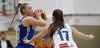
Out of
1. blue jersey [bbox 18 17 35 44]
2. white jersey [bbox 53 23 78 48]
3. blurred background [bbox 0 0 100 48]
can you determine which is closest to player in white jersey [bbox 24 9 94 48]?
white jersey [bbox 53 23 78 48]

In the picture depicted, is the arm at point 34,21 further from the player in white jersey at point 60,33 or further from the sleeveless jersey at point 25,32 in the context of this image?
the player in white jersey at point 60,33

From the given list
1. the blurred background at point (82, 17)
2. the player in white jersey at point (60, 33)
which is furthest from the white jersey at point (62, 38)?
the blurred background at point (82, 17)

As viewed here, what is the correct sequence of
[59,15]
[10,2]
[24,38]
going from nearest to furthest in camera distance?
[59,15] → [24,38] → [10,2]

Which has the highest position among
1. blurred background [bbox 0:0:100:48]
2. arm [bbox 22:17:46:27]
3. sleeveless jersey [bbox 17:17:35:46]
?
arm [bbox 22:17:46:27]

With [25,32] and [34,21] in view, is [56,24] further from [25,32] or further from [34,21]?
[25,32]

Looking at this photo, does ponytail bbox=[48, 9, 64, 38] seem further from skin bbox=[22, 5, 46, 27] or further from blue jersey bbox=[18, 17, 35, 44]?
blue jersey bbox=[18, 17, 35, 44]

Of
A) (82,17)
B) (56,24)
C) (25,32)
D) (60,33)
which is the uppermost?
(56,24)

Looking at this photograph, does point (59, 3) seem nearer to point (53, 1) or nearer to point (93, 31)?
point (53, 1)

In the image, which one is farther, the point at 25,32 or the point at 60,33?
the point at 25,32

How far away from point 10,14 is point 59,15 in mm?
12196

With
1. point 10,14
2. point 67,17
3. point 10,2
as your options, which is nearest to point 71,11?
point 67,17

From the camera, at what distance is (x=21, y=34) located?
430cm

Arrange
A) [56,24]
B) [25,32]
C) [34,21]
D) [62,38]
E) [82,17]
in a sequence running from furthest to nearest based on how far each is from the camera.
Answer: [82,17], [25,32], [34,21], [56,24], [62,38]

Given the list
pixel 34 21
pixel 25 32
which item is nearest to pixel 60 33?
pixel 34 21
